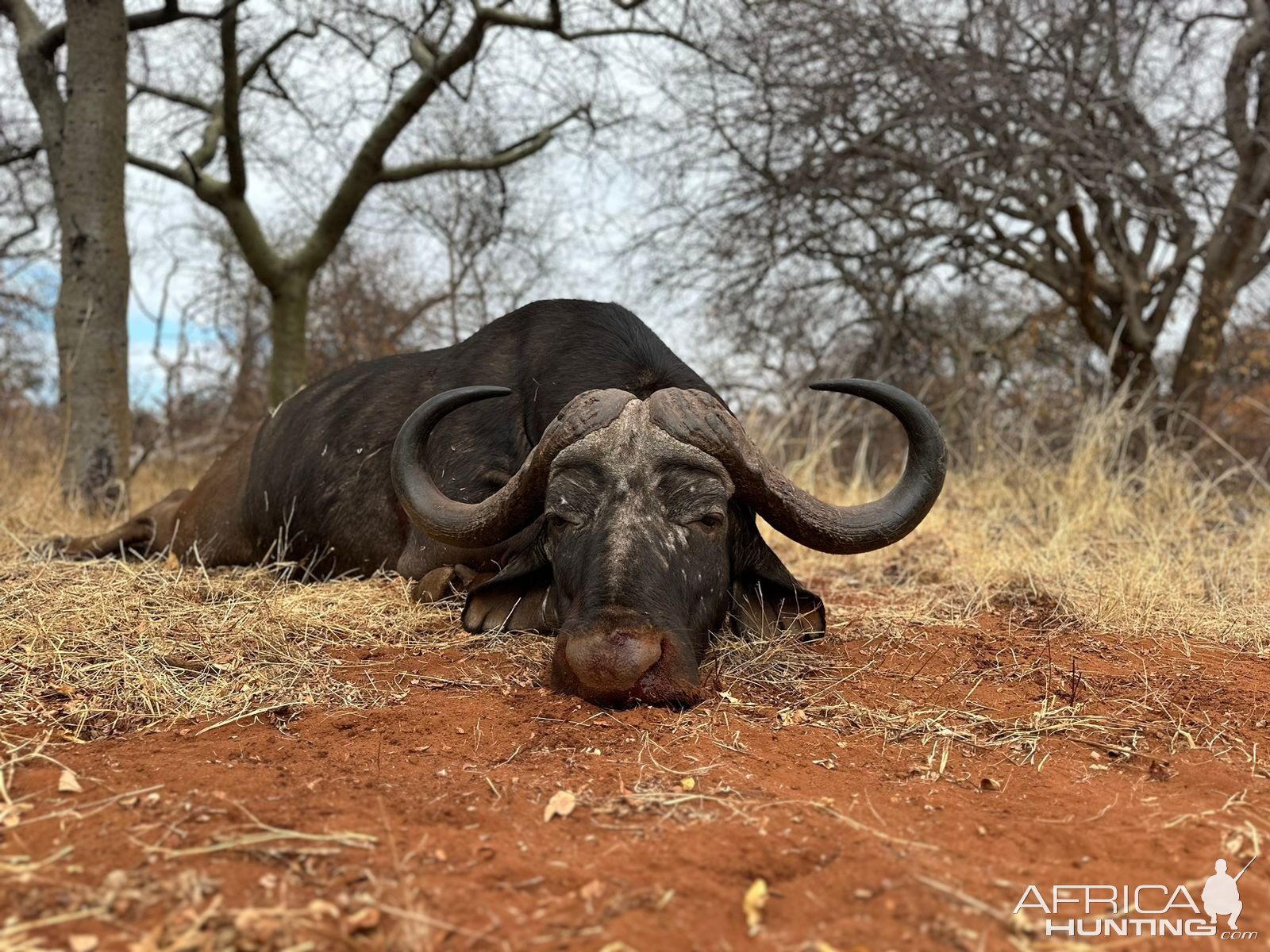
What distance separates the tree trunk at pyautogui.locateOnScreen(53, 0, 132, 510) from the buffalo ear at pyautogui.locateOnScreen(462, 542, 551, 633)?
4.91 metres

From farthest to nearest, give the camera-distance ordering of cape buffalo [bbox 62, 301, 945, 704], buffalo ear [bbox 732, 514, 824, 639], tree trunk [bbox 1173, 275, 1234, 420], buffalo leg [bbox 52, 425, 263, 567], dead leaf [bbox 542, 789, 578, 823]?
tree trunk [bbox 1173, 275, 1234, 420] → buffalo leg [bbox 52, 425, 263, 567] → buffalo ear [bbox 732, 514, 824, 639] → cape buffalo [bbox 62, 301, 945, 704] → dead leaf [bbox 542, 789, 578, 823]

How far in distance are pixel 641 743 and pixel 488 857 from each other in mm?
872

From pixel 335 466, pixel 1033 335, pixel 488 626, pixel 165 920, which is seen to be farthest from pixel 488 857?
pixel 1033 335

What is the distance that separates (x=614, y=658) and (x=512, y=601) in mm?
1240

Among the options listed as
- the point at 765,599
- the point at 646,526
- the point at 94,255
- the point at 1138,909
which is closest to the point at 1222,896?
the point at 1138,909

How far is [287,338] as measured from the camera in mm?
10734

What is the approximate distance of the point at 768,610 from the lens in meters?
4.12

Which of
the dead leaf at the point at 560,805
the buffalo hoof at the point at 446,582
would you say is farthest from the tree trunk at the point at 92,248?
the dead leaf at the point at 560,805

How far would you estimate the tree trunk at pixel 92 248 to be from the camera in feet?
25.0

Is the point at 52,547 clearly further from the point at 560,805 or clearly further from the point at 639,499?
the point at 560,805

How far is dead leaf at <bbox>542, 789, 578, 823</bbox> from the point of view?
2195 mm

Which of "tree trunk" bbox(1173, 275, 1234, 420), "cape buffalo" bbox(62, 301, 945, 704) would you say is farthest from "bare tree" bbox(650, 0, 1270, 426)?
"cape buffalo" bbox(62, 301, 945, 704)

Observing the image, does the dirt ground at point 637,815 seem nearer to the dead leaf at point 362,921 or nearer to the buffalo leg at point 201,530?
the dead leaf at point 362,921

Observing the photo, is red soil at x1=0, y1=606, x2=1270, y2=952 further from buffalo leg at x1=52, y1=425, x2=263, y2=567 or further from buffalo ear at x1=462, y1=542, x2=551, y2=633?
buffalo leg at x1=52, y1=425, x2=263, y2=567
